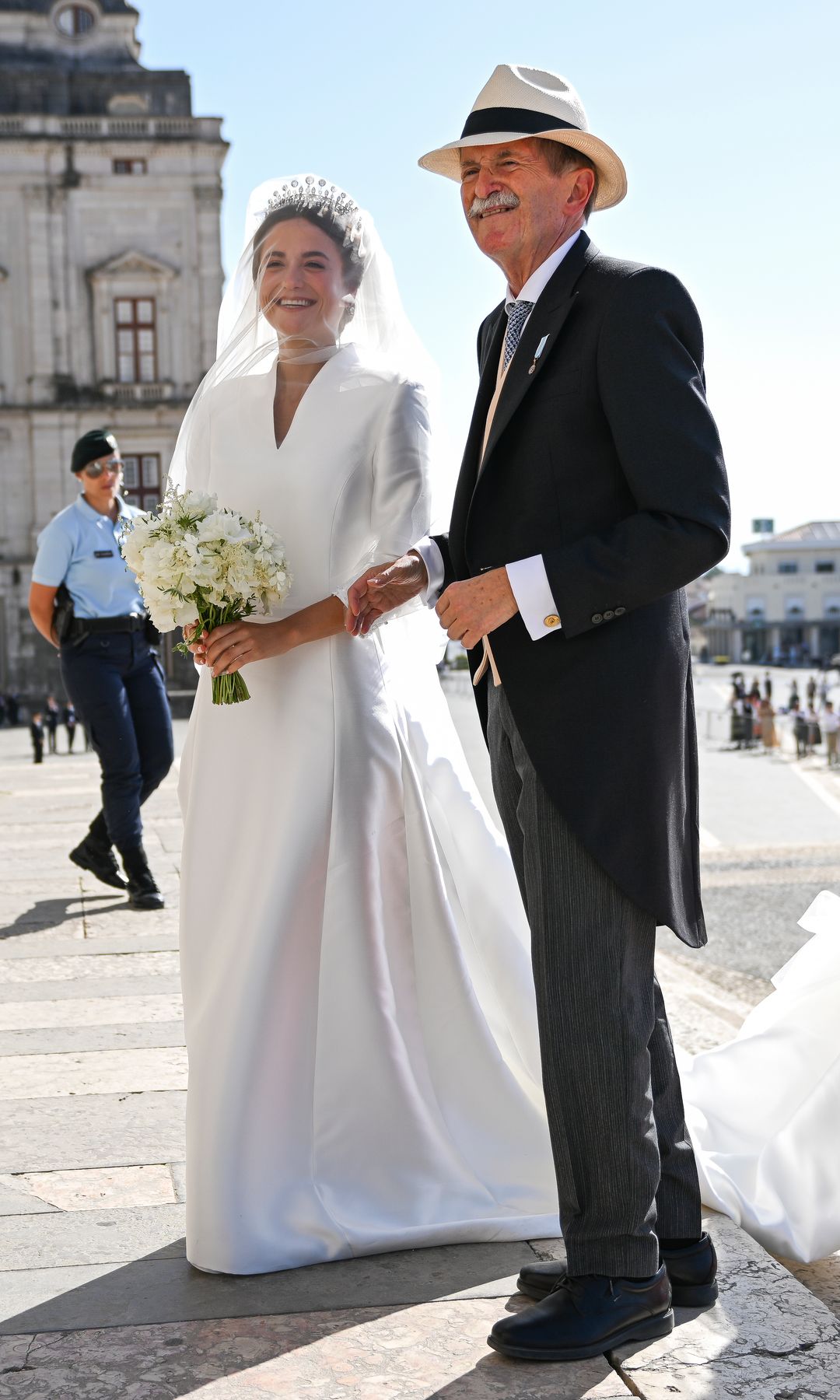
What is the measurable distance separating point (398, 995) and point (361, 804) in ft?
1.31

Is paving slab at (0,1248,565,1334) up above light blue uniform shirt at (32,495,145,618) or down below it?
below

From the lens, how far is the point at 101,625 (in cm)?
659

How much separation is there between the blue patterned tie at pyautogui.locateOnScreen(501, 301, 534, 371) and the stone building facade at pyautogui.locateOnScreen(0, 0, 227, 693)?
42.0 meters

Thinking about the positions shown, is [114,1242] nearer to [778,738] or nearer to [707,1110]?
[707,1110]

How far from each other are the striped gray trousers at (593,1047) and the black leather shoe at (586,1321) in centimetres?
3

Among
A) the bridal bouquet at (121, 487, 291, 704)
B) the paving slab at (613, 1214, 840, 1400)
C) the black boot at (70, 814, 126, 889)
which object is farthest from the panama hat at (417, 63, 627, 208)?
the black boot at (70, 814, 126, 889)

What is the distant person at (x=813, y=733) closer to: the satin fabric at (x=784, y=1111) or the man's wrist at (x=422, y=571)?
the satin fabric at (x=784, y=1111)

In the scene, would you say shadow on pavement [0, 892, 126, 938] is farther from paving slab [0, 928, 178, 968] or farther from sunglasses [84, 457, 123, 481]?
sunglasses [84, 457, 123, 481]

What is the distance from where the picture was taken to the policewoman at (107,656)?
261 inches

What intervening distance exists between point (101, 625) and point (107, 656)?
0.16 metres

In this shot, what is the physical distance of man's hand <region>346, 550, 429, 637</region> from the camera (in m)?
2.84

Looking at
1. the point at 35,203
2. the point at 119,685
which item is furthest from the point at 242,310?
the point at 35,203

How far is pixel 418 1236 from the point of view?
114 inches

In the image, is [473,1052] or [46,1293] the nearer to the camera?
[46,1293]
